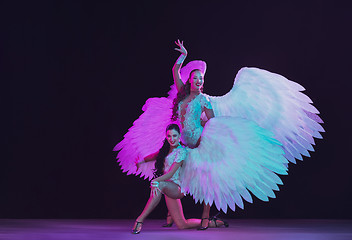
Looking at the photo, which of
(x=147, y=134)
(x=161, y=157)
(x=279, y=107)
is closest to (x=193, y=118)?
(x=161, y=157)

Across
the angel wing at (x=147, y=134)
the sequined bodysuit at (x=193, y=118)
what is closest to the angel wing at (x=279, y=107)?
the sequined bodysuit at (x=193, y=118)

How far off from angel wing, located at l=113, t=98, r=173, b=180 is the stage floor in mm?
538

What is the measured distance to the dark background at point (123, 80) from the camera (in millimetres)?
4867

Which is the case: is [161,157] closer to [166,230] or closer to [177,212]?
[177,212]

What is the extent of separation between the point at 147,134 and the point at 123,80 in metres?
0.98

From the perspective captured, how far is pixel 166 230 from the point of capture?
380 cm

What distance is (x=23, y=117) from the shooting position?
196 inches

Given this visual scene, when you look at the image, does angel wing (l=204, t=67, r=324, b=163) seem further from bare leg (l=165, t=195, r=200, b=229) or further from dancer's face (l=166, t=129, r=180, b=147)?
bare leg (l=165, t=195, r=200, b=229)

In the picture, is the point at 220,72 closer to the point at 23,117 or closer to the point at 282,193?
the point at 282,193

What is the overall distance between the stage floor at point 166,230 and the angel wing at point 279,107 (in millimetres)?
590

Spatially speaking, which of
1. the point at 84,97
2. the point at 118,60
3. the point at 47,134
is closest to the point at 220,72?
the point at 118,60

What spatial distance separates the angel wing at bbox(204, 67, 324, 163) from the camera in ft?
12.4

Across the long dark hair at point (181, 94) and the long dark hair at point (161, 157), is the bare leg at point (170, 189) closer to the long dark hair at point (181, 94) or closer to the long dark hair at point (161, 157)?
the long dark hair at point (161, 157)

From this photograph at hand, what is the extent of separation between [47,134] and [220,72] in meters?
1.75
